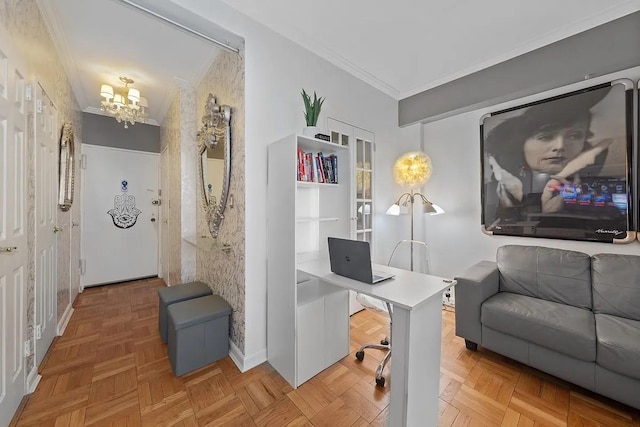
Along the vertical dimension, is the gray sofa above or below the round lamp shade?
below

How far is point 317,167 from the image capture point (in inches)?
74.5

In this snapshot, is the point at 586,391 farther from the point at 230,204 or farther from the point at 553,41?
the point at 230,204

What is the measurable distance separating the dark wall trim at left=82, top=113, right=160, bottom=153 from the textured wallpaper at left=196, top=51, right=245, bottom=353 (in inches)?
94.8

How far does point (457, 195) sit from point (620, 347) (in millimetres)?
1768

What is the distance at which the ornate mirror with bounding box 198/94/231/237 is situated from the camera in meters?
2.02

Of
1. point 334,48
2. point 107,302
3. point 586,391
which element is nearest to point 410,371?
point 586,391

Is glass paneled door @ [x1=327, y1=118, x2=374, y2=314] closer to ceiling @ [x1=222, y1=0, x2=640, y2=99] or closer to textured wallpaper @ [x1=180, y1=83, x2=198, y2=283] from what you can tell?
ceiling @ [x1=222, y1=0, x2=640, y2=99]

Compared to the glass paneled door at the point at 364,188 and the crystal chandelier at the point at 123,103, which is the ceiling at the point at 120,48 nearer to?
the crystal chandelier at the point at 123,103

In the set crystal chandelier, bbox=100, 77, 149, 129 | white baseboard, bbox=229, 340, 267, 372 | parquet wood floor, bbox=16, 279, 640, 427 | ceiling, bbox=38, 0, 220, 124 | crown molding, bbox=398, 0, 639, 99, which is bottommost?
parquet wood floor, bbox=16, 279, 640, 427

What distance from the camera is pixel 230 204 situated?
6.73 ft

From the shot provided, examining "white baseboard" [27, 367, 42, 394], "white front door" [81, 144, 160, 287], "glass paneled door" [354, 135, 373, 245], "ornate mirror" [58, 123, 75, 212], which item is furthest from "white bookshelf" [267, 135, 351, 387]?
"white front door" [81, 144, 160, 287]

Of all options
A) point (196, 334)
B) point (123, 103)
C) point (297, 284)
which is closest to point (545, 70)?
point (297, 284)

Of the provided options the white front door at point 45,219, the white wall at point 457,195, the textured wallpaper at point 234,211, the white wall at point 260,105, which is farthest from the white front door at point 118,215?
the white wall at point 457,195

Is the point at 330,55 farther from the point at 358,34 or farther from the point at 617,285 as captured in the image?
the point at 617,285
